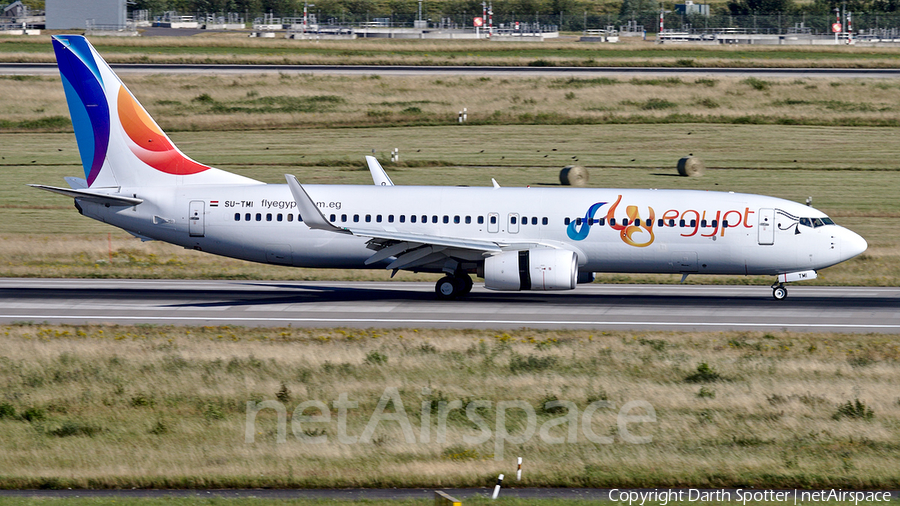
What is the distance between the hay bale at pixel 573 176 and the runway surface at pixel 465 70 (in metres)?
31.3

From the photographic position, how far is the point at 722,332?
29625mm

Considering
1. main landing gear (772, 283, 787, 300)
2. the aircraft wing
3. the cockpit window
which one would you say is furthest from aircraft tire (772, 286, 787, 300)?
the aircraft wing

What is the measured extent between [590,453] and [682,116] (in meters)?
67.2

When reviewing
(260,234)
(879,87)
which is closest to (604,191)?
(260,234)

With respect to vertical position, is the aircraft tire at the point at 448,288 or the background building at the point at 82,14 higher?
the background building at the point at 82,14

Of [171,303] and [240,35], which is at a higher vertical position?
[240,35]

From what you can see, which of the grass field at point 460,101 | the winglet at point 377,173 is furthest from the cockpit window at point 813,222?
the grass field at point 460,101

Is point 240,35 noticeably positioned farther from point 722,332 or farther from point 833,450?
point 833,450

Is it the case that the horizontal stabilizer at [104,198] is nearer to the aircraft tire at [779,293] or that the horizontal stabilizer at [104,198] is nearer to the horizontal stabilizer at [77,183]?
the horizontal stabilizer at [77,183]

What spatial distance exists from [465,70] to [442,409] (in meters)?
74.8

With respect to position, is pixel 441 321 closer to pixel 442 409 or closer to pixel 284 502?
pixel 442 409

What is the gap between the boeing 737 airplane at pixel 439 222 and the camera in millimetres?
34438

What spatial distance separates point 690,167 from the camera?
63.5 metres

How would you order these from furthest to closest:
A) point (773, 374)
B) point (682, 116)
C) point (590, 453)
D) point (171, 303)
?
point (682, 116) < point (171, 303) < point (773, 374) < point (590, 453)
